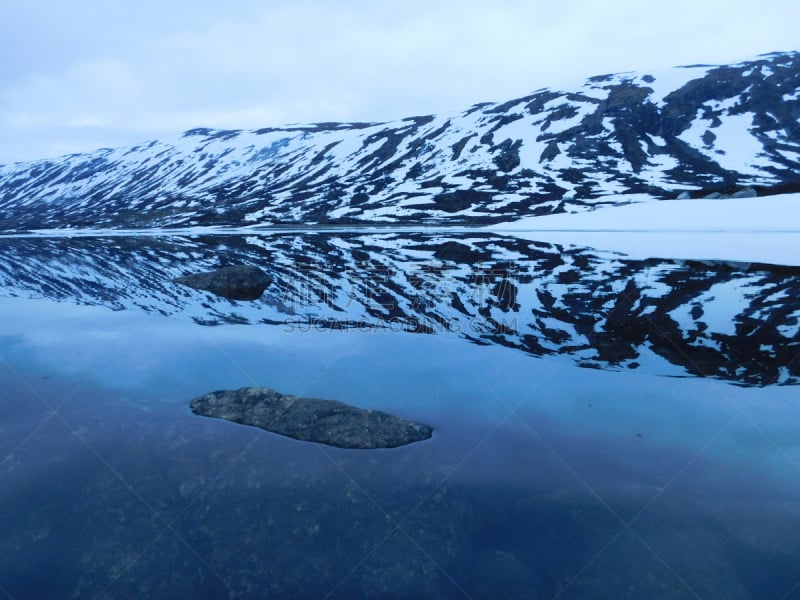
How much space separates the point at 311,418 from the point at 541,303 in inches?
480

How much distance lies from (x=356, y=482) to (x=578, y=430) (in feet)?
12.7

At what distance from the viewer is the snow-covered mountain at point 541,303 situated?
12.3m

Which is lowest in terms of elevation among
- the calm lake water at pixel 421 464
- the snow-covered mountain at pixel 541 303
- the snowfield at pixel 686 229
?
the snowfield at pixel 686 229

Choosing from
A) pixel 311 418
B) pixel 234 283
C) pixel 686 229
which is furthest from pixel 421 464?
pixel 686 229

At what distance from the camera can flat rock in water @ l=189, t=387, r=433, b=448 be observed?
7859mm

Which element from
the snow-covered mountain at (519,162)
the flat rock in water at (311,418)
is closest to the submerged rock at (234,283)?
the flat rock in water at (311,418)

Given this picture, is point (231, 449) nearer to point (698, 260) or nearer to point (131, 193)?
point (698, 260)

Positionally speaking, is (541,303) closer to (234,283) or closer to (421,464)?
(421,464)

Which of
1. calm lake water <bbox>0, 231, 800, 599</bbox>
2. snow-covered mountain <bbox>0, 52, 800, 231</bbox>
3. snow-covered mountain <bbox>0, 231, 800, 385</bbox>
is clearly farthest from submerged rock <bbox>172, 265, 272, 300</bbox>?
snow-covered mountain <bbox>0, 52, 800, 231</bbox>

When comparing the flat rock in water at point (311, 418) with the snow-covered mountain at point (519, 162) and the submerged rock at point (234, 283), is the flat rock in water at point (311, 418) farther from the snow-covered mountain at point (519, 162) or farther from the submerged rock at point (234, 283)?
the snow-covered mountain at point (519, 162)

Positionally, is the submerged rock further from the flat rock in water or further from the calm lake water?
the flat rock in water

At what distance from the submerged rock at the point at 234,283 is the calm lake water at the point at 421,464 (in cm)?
588

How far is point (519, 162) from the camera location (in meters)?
114

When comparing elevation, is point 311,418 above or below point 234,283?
above
